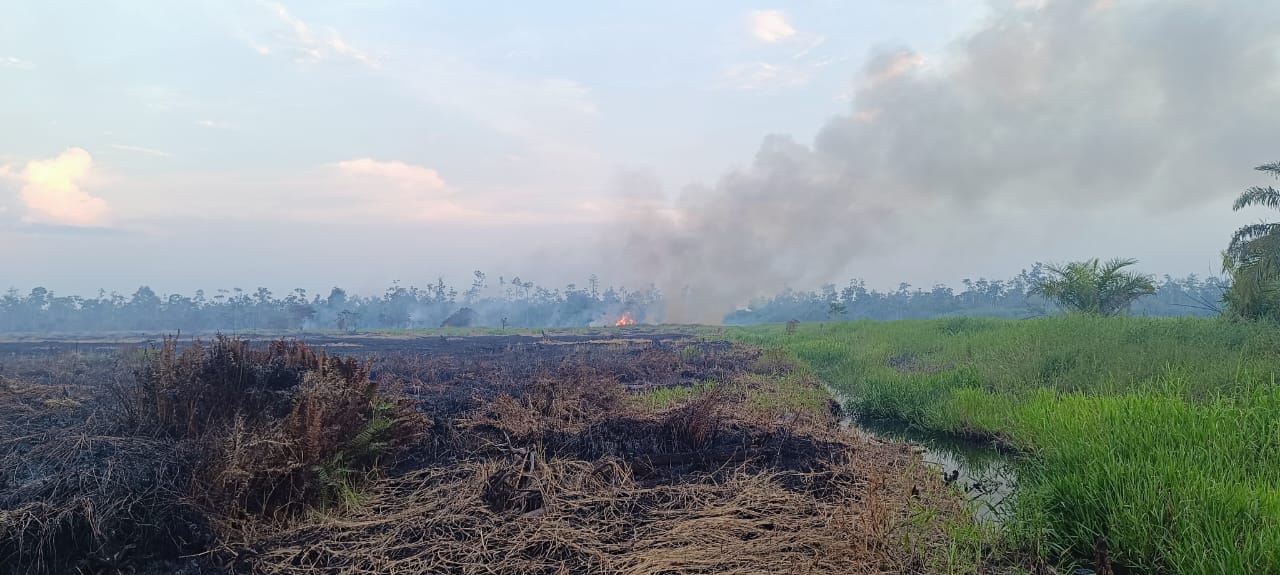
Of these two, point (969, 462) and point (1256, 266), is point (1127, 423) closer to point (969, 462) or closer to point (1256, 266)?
point (969, 462)

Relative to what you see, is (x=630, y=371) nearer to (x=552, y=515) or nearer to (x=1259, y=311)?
(x=552, y=515)

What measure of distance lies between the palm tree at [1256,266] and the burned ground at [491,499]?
34.8 ft

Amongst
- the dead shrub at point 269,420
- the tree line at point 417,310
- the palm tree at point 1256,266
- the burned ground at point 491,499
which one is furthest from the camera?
the tree line at point 417,310

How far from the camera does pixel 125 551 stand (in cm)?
448

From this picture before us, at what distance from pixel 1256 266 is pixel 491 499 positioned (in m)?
16.0

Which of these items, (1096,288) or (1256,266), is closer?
(1256,266)

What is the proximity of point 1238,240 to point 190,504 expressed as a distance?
19514mm

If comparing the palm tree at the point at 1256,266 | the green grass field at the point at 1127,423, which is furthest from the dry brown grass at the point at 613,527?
the palm tree at the point at 1256,266

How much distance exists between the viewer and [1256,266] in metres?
13.0

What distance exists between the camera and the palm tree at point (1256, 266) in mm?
12836

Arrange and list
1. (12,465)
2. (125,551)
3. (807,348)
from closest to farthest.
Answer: (125,551), (12,465), (807,348)

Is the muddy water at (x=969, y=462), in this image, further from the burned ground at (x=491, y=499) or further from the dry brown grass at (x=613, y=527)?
the dry brown grass at (x=613, y=527)

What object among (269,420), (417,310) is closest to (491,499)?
(269,420)

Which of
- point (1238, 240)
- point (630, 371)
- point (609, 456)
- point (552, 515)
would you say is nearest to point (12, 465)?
point (552, 515)
